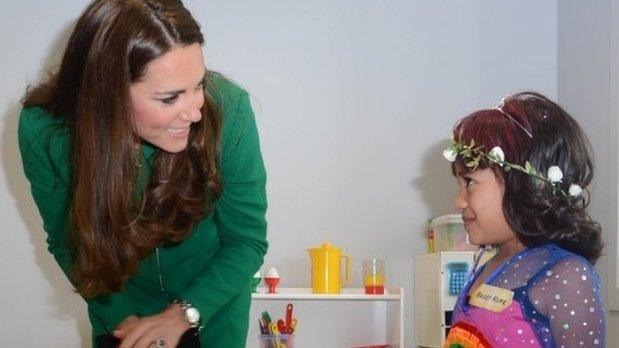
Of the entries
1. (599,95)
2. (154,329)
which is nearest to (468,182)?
(154,329)

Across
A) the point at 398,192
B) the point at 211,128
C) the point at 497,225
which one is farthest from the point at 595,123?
the point at 211,128

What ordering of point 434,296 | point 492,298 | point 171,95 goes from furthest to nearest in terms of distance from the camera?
1. point 434,296
2. point 492,298
3. point 171,95

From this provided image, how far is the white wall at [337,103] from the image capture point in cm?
287

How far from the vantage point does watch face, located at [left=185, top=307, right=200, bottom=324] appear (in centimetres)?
139

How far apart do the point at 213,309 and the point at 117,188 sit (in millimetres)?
254

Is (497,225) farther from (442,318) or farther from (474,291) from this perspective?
(442,318)

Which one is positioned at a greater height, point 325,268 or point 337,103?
point 337,103

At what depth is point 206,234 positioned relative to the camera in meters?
1.51

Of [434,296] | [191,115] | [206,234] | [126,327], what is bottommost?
[434,296]

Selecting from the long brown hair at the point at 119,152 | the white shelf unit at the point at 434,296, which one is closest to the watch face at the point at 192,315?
the long brown hair at the point at 119,152

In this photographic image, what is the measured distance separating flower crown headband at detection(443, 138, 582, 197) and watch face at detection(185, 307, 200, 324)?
1.59 feet

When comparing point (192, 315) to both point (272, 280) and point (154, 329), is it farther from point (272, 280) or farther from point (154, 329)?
point (272, 280)

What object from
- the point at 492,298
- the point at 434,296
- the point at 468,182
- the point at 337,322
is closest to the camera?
the point at 492,298

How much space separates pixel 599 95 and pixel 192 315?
5.48 ft
